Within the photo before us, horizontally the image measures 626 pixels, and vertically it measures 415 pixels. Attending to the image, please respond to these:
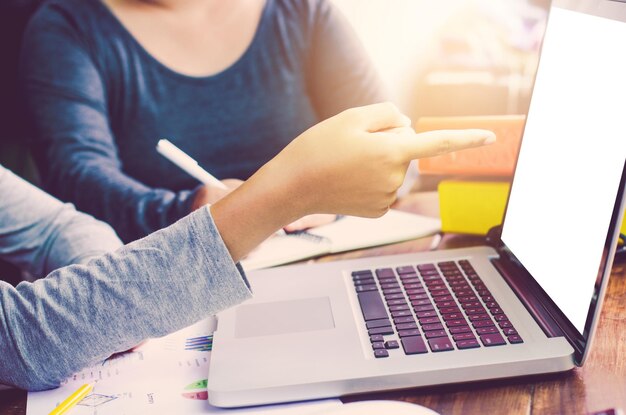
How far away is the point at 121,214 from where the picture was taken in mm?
1065

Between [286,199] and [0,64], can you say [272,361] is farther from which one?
[0,64]

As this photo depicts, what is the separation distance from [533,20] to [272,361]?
33.8 inches

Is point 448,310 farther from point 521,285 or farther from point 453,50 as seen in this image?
point 453,50

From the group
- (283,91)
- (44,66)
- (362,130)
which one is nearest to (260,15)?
(283,91)

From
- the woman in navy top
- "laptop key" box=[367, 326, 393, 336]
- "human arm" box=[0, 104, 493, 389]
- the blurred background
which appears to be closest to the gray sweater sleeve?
"human arm" box=[0, 104, 493, 389]

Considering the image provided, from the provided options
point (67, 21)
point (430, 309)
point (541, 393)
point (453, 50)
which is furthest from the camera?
point (453, 50)

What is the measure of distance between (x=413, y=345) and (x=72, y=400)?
32 cm

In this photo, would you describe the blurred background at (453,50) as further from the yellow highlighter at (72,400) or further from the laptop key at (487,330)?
the yellow highlighter at (72,400)

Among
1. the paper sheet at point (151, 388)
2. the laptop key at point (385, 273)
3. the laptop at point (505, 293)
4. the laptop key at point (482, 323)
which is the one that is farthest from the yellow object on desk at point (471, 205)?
the paper sheet at point (151, 388)

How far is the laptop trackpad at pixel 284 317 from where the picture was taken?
65 centimetres

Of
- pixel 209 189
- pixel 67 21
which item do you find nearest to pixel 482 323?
pixel 209 189

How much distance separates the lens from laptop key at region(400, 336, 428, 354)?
569 millimetres

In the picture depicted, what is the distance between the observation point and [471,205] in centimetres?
92

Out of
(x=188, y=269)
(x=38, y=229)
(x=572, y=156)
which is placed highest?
(x=572, y=156)
